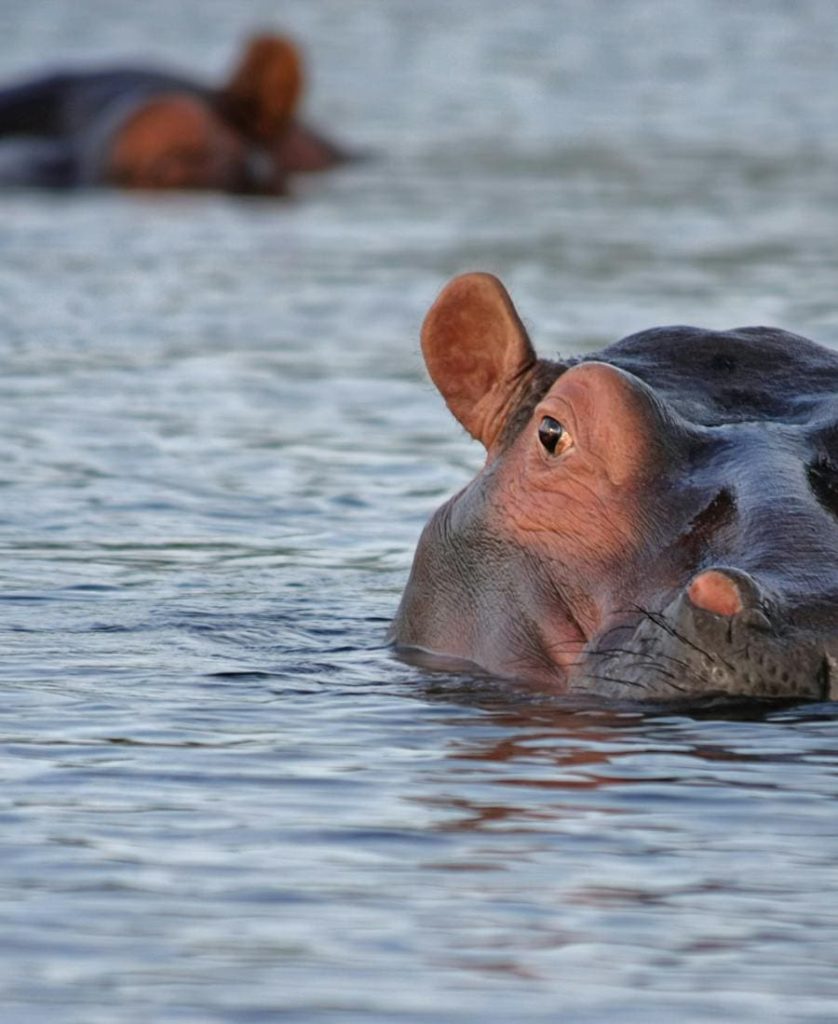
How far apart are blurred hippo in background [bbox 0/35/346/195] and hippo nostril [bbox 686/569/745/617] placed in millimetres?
17433

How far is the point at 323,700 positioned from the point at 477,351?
1.30m

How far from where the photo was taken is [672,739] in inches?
270

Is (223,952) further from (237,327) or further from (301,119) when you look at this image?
(301,119)

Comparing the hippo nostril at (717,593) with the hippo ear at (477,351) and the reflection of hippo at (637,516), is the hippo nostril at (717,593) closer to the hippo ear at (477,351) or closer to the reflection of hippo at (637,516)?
the reflection of hippo at (637,516)

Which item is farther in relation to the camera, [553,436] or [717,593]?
[553,436]

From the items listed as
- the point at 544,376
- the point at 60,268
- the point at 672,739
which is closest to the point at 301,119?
the point at 60,268

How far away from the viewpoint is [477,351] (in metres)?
8.52

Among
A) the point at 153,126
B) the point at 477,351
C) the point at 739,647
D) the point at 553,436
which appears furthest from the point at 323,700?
the point at 153,126

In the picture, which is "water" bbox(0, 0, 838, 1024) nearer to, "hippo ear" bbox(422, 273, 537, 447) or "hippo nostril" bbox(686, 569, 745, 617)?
"hippo nostril" bbox(686, 569, 745, 617)

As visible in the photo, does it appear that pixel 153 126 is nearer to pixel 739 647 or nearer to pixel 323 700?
pixel 323 700

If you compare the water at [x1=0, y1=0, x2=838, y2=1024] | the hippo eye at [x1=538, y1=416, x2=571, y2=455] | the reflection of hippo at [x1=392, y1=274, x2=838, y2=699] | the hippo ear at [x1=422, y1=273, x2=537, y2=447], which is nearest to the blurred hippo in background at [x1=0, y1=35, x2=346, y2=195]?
the water at [x1=0, y1=0, x2=838, y2=1024]

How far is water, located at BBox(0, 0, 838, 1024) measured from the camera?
5.31m

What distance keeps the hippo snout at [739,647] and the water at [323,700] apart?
0.16m

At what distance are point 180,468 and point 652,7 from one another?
121 ft
